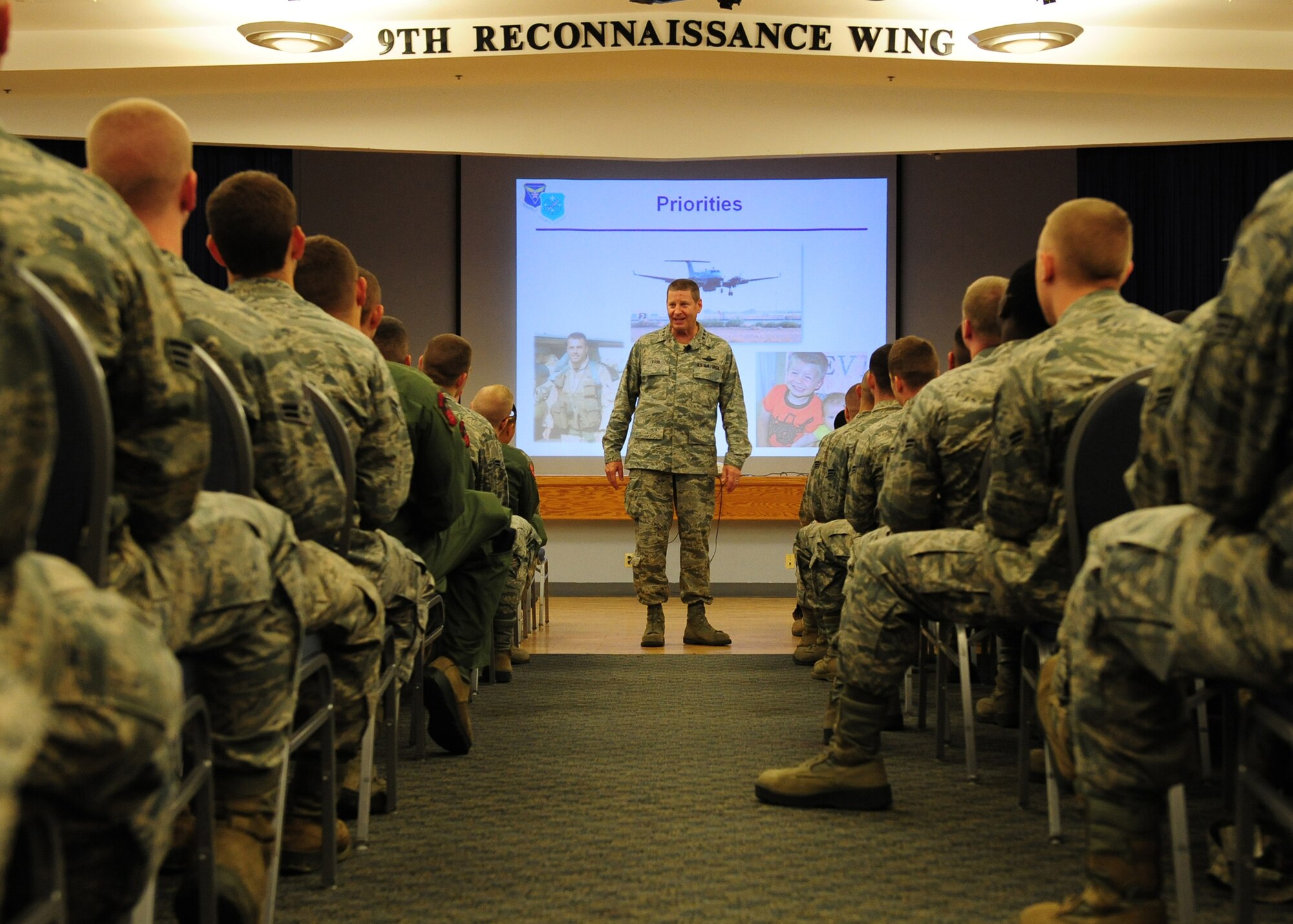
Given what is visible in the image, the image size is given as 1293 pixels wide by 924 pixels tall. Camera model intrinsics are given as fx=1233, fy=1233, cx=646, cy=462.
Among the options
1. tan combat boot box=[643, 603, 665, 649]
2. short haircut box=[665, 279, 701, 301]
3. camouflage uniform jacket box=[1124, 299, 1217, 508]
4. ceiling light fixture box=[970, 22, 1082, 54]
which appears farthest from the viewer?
short haircut box=[665, 279, 701, 301]

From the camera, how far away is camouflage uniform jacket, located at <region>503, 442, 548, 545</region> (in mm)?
4723

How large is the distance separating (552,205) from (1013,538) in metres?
5.75

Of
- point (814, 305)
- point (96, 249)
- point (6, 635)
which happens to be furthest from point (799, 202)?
point (6, 635)

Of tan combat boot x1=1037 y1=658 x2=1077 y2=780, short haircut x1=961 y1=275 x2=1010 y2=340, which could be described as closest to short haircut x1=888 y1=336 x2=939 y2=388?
short haircut x1=961 y1=275 x2=1010 y2=340

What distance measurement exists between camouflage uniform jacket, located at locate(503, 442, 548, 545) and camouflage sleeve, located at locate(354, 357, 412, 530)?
89.2 inches

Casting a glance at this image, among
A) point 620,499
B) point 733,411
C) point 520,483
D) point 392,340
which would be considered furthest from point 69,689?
point 620,499

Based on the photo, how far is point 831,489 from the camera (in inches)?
167

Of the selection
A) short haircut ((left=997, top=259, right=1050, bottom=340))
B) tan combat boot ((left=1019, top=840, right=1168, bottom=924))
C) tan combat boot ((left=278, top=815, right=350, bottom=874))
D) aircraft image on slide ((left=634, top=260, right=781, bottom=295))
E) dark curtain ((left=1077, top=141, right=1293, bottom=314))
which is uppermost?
dark curtain ((left=1077, top=141, right=1293, bottom=314))

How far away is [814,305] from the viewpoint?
7.52m

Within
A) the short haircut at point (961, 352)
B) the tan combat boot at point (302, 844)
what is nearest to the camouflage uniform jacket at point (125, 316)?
the tan combat boot at point (302, 844)

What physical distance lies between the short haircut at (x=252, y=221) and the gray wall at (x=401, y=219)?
5513 mm

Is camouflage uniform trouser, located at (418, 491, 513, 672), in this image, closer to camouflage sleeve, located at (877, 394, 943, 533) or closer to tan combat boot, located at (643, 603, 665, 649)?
camouflage sleeve, located at (877, 394, 943, 533)

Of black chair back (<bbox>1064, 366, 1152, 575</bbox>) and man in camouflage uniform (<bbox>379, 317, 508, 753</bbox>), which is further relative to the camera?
man in camouflage uniform (<bbox>379, 317, 508, 753</bbox>)

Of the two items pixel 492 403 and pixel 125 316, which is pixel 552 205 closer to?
pixel 492 403
